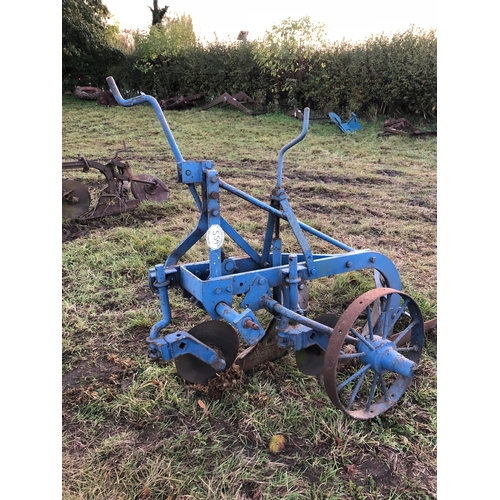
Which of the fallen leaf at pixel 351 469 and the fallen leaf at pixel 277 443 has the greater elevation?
the fallen leaf at pixel 277 443

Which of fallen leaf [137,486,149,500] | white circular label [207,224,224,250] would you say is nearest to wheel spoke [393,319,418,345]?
white circular label [207,224,224,250]

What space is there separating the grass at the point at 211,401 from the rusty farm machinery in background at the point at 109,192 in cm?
18

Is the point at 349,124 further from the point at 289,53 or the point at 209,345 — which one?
the point at 209,345

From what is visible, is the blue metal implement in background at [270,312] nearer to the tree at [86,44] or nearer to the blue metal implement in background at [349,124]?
the blue metal implement in background at [349,124]

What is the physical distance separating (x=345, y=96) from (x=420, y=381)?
14710 millimetres

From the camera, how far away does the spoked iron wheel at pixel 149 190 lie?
6188 millimetres

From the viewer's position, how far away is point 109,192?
19.5 feet

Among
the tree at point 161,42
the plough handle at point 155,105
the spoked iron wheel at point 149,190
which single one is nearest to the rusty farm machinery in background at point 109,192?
the spoked iron wheel at point 149,190

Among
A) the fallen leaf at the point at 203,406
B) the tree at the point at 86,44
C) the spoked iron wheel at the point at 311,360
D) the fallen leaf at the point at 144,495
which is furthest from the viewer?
the tree at the point at 86,44

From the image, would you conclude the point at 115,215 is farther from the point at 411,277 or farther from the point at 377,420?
the point at 377,420

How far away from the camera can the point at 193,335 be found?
2.56m

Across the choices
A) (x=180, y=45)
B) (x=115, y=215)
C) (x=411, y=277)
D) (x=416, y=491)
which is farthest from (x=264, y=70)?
(x=416, y=491)

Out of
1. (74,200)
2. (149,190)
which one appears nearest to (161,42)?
(149,190)

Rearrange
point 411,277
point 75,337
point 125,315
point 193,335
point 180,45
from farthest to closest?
point 180,45 → point 411,277 → point 125,315 → point 75,337 → point 193,335
